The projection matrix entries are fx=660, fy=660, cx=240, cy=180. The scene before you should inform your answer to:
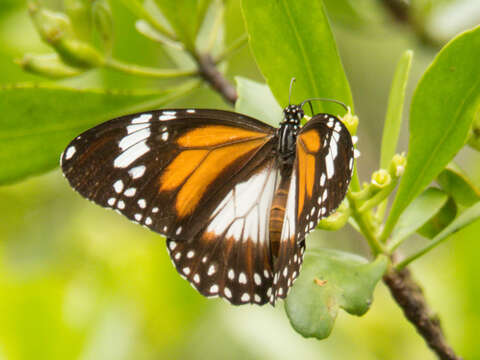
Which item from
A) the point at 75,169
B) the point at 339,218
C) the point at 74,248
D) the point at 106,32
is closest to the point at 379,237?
the point at 339,218

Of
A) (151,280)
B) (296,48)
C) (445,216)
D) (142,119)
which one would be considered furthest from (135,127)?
(151,280)

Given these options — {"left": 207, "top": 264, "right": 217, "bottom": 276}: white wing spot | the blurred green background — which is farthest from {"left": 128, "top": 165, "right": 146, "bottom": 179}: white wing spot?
the blurred green background

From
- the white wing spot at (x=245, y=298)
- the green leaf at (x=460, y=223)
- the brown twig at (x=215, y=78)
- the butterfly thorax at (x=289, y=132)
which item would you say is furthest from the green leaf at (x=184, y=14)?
the green leaf at (x=460, y=223)

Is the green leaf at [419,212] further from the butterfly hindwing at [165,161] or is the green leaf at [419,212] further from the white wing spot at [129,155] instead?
the white wing spot at [129,155]

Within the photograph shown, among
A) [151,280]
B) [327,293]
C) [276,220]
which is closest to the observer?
[327,293]

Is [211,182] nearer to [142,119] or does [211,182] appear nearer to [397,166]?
[142,119]

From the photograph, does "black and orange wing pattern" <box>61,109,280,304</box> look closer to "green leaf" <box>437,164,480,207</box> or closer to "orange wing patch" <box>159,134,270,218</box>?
"orange wing patch" <box>159,134,270,218</box>
